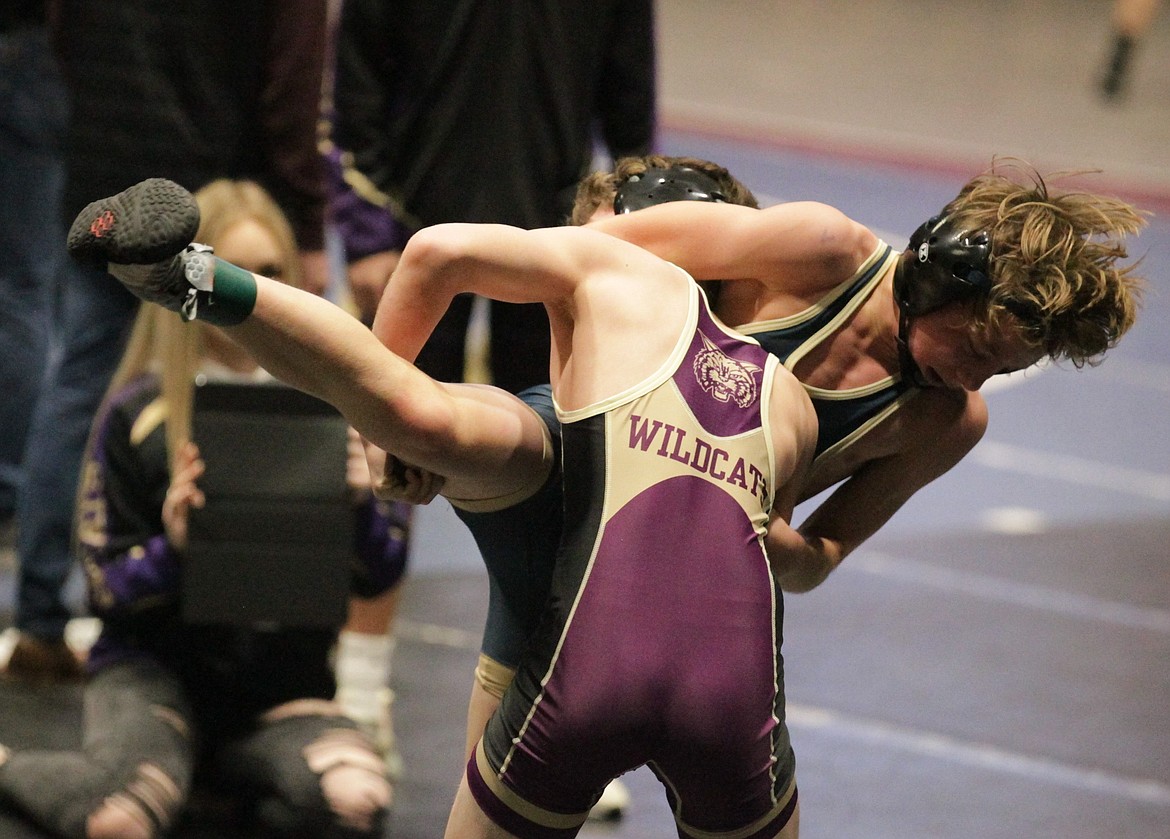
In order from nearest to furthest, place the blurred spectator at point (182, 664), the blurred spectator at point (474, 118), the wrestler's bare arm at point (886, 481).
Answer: the wrestler's bare arm at point (886, 481), the blurred spectator at point (182, 664), the blurred spectator at point (474, 118)

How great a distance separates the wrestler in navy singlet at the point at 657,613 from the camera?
188 centimetres

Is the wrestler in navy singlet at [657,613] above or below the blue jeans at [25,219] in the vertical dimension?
above

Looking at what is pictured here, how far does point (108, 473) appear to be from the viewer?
116 inches

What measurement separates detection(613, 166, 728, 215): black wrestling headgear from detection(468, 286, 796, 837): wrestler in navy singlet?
0.22m

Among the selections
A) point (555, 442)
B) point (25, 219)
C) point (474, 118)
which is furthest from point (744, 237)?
point (25, 219)

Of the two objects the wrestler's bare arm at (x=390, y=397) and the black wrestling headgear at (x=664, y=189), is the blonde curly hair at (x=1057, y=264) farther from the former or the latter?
the wrestler's bare arm at (x=390, y=397)

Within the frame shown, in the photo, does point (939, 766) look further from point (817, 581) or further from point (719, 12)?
point (719, 12)

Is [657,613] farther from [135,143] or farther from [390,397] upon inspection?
[135,143]

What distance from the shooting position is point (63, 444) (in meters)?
3.35

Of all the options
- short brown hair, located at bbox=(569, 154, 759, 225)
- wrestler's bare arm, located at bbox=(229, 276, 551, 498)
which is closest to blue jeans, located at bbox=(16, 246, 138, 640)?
short brown hair, located at bbox=(569, 154, 759, 225)

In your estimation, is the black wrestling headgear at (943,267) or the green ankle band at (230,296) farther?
the black wrestling headgear at (943,267)

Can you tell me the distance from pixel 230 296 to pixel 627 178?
0.72 meters

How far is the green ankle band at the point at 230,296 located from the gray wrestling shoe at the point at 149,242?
11 millimetres

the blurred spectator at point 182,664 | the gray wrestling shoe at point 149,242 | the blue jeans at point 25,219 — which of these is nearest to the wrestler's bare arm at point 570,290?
the gray wrestling shoe at point 149,242
